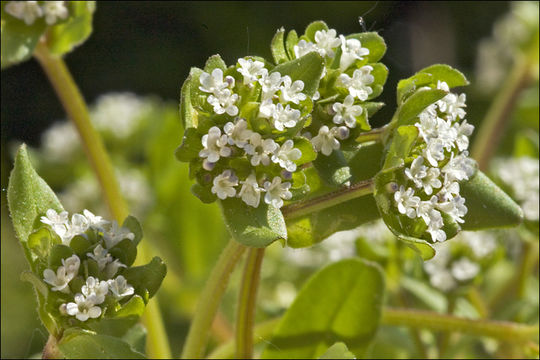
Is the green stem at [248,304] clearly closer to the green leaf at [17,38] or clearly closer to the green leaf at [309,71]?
the green leaf at [309,71]

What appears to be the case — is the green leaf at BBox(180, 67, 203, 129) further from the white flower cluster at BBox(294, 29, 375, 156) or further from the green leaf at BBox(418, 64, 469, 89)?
the green leaf at BBox(418, 64, 469, 89)

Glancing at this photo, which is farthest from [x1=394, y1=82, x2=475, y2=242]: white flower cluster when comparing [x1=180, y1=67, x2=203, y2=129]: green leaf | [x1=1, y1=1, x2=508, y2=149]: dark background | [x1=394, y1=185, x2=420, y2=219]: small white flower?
[x1=1, y1=1, x2=508, y2=149]: dark background

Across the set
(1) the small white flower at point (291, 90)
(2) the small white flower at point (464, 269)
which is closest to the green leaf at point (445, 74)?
(1) the small white flower at point (291, 90)

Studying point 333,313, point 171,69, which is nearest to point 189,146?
point 333,313

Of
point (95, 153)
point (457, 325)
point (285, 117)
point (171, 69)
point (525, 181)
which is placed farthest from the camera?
point (171, 69)

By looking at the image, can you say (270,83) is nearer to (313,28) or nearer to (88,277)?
(313,28)

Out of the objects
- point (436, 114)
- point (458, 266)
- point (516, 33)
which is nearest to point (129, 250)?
point (436, 114)

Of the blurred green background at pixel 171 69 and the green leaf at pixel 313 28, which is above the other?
the green leaf at pixel 313 28
